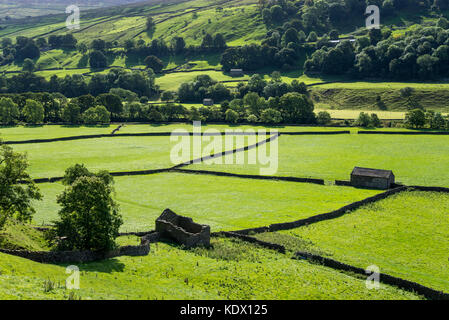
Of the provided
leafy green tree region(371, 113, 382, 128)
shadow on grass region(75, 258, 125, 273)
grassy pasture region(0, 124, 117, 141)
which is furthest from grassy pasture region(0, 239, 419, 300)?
leafy green tree region(371, 113, 382, 128)

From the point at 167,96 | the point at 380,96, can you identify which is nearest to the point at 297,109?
the point at 380,96

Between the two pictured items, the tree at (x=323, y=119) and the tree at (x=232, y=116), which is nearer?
the tree at (x=323, y=119)

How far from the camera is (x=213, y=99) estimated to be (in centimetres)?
16312

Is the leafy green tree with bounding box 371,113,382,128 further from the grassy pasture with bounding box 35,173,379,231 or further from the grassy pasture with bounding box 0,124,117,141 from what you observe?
the grassy pasture with bounding box 0,124,117,141

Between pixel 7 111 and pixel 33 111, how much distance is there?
7090 mm

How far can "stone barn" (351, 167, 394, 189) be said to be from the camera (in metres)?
67.5

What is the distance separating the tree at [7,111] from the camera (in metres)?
127

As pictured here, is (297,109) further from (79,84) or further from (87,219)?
(79,84)

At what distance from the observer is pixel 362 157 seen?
86.4 meters

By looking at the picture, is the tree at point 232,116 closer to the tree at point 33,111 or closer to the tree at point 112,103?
the tree at point 112,103

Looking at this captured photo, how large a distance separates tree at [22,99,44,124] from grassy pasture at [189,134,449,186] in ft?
231

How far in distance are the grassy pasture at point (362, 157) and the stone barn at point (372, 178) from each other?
10.5ft

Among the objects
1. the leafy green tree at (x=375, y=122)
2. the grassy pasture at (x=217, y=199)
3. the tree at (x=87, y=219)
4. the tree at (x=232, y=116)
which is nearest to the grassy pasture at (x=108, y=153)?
the grassy pasture at (x=217, y=199)
